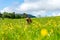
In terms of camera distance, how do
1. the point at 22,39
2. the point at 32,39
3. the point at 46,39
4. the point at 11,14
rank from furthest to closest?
1. the point at 11,14
2. the point at 22,39
3. the point at 32,39
4. the point at 46,39

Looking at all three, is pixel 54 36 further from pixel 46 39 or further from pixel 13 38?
pixel 13 38

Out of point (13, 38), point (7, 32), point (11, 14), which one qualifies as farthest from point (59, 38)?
point (11, 14)

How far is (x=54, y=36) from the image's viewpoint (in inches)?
143

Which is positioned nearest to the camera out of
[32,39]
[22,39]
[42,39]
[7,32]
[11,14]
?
[42,39]

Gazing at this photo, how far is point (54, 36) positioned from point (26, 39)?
59cm

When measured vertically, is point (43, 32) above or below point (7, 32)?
above

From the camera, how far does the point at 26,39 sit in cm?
399

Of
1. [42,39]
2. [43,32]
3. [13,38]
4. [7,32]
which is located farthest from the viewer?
[7,32]

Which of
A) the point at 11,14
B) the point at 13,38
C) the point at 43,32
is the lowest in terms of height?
the point at 11,14

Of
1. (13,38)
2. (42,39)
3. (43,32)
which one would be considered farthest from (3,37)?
(43,32)

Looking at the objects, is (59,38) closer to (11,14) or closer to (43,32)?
(43,32)

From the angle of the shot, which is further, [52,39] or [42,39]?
[52,39]

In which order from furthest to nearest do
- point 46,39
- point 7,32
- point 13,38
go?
1. point 7,32
2. point 13,38
3. point 46,39

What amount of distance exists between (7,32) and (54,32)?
164cm
